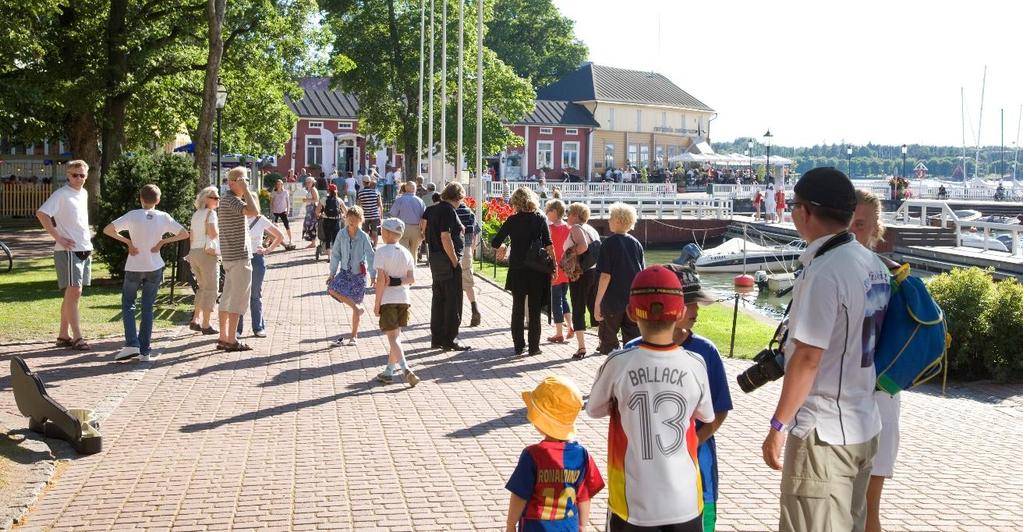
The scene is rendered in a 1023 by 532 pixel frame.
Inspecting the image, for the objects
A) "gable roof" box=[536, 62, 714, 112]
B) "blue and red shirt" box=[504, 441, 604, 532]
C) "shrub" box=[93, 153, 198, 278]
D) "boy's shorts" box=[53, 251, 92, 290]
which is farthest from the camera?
Result: "gable roof" box=[536, 62, 714, 112]

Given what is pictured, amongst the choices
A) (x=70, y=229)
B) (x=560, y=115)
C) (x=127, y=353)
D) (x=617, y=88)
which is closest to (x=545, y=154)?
(x=560, y=115)

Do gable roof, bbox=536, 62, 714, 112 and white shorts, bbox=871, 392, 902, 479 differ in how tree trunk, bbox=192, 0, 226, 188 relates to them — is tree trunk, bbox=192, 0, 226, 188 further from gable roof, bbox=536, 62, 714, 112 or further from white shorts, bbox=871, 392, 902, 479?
gable roof, bbox=536, 62, 714, 112

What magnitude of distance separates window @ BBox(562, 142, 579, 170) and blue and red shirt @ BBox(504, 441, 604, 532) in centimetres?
7314

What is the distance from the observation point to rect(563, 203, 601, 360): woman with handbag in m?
12.3

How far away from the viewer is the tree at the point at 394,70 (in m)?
49.5

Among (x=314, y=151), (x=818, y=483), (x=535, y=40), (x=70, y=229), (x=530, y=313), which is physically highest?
(x=535, y=40)

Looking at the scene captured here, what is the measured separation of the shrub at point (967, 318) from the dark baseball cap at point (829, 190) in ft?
31.2

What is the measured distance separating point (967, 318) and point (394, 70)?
1568 inches

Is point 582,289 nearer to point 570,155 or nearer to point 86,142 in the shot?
point 86,142

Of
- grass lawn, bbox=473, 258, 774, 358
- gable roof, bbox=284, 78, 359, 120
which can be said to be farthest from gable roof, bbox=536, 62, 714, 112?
grass lawn, bbox=473, 258, 774, 358

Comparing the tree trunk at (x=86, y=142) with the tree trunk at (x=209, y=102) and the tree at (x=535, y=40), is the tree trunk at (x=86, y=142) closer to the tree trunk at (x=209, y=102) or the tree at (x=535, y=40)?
the tree trunk at (x=209, y=102)

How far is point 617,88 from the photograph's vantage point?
8131 centimetres

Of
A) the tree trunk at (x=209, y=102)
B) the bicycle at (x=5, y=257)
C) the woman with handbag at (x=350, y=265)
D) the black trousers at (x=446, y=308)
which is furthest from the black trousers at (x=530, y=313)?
the bicycle at (x=5, y=257)

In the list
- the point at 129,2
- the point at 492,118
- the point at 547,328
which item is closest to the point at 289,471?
the point at 547,328
